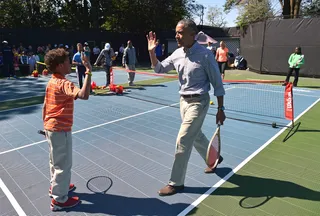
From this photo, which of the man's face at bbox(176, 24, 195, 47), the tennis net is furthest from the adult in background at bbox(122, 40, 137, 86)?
the man's face at bbox(176, 24, 195, 47)

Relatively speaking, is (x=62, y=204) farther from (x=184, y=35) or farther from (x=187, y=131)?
(x=184, y=35)

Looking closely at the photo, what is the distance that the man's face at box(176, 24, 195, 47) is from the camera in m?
3.61

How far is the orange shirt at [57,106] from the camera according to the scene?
319cm

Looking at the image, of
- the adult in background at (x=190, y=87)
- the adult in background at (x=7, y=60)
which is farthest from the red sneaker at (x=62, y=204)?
the adult in background at (x=7, y=60)

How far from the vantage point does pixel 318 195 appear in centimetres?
389

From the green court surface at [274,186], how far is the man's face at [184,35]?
2218 millimetres

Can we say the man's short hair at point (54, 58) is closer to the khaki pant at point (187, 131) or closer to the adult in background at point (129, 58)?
the khaki pant at point (187, 131)

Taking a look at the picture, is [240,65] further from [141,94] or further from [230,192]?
[230,192]

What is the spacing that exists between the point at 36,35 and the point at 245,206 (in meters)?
23.7

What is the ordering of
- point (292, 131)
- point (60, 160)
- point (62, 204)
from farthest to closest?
point (292, 131), point (62, 204), point (60, 160)

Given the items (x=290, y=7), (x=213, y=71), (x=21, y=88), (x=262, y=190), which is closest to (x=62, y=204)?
(x=213, y=71)

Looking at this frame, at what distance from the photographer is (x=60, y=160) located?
11.0ft

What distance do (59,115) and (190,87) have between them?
1779mm

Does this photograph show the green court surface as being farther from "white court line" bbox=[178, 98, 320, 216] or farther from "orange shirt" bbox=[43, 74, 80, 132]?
"orange shirt" bbox=[43, 74, 80, 132]
